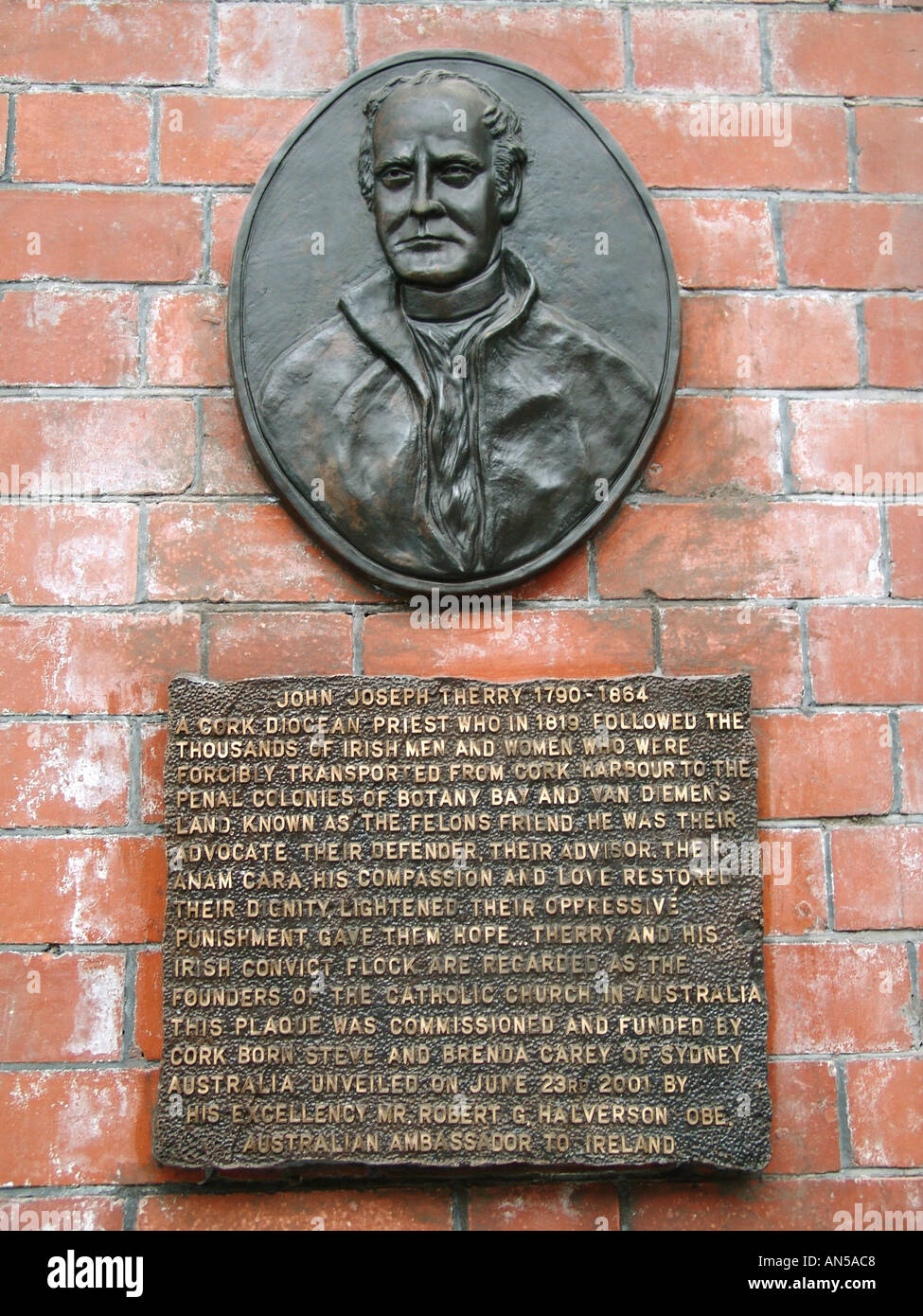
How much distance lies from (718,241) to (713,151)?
0.20 metres

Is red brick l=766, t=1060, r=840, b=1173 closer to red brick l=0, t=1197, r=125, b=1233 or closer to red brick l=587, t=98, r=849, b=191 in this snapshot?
red brick l=0, t=1197, r=125, b=1233

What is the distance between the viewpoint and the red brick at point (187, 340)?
239cm

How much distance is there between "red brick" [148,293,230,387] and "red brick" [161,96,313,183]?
26 centimetres

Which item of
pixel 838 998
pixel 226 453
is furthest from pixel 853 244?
pixel 838 998

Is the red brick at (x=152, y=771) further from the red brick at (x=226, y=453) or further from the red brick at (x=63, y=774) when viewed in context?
the red brick at (x=226, y=453)

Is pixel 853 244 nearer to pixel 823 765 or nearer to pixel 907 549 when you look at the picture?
pixel 907 549

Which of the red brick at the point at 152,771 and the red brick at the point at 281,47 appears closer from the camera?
the red brick at the point at 152,771

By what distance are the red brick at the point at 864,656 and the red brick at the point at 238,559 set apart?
0.90 metres

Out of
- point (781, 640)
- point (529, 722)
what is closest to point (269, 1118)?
point (529, 722)

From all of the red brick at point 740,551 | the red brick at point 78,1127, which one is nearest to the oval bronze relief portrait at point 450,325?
the red brick at point 740,551

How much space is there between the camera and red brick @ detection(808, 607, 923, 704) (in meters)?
2.35

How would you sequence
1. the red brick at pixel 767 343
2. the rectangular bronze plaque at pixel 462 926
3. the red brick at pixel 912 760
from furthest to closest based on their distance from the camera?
1. the red brick at pixel 767 343
2. the red brick at pixel 912 760
3. the rectangular bronze plaque at pixel 462 926

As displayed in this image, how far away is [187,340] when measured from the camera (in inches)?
94.6

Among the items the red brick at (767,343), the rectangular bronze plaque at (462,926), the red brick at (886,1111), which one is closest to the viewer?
the rectangular bronze plaque at (462,926)
